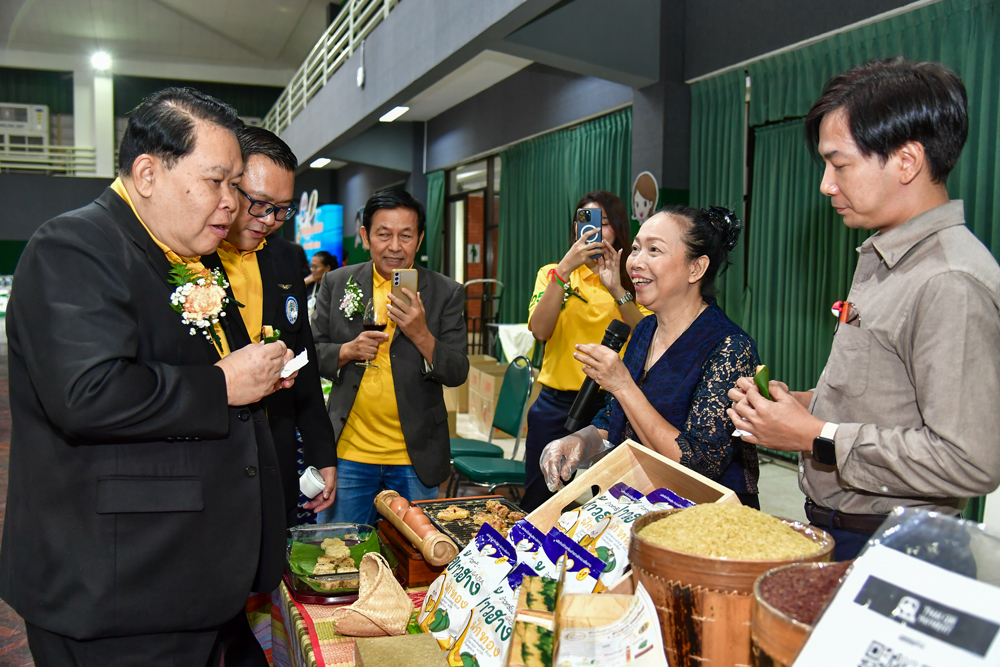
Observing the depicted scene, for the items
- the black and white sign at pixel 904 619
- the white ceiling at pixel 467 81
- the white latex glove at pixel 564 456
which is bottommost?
the white latex glove at pixel 564 456

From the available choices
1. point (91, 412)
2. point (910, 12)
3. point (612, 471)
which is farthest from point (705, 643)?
point (910, 12)

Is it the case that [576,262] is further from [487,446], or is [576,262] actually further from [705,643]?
[705,643]

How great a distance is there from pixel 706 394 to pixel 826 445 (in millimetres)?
448

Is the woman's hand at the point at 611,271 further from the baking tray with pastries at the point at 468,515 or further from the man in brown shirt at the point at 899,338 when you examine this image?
the man in brown shirt at the point at 899,338

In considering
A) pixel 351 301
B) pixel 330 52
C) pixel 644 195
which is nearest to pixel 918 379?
pixel 351 301

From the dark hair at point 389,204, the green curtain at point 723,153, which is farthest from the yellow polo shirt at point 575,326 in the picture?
the green curtain at point 723,153

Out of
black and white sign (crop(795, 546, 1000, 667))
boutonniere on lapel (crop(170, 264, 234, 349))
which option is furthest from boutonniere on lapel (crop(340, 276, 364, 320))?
black and white sign (crop(795, 546, 1000, 667))

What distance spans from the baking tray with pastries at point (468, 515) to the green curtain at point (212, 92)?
1693cm

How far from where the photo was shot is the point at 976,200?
3.72 m

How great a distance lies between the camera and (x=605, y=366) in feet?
5.20

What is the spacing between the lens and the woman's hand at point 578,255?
289 centimetres

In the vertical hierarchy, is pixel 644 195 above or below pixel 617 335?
above

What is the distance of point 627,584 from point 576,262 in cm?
203

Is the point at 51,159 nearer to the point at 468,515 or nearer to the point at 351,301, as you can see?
the point at 351,301
